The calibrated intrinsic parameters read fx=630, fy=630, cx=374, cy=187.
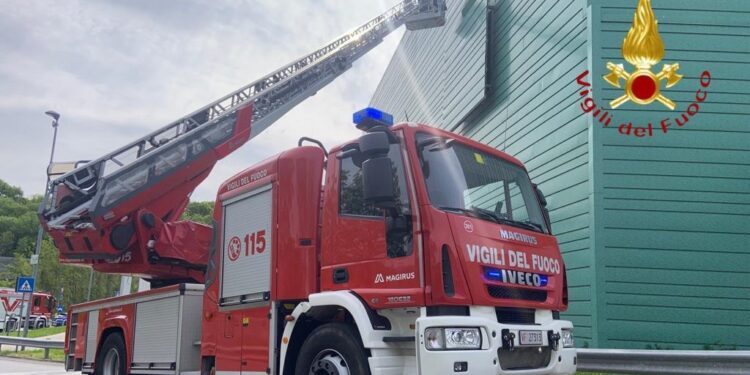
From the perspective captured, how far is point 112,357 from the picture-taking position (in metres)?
8.66

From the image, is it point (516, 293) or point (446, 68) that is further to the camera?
point (446, 68)

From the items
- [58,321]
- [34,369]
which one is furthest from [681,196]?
[58,321]

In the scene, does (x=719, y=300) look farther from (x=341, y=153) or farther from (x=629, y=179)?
(x=341, y=153)

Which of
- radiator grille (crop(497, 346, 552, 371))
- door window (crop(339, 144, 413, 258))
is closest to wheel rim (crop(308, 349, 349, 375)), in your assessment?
door window (crop(339, 144, 413, 258))

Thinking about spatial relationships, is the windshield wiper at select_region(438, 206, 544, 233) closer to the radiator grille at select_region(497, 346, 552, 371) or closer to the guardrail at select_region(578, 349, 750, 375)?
the radiator grille at select_region(497, 346, 552, 371)

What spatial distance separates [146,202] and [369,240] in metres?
4.51

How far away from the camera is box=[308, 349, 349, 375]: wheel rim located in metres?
4.96

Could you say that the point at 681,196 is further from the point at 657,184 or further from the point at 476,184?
the point at 476,184

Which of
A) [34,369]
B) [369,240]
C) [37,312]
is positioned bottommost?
[34,369]

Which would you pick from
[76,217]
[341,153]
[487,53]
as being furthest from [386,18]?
[341,153]

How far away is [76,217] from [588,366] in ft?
21.7

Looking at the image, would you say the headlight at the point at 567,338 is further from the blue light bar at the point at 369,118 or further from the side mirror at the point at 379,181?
the blue light bar at the point at 369,118

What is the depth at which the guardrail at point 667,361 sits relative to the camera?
20.3 ft

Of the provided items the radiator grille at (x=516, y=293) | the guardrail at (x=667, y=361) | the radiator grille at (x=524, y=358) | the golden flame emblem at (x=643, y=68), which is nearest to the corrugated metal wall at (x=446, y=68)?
the golden flame emblem at (x=643, y=68)
